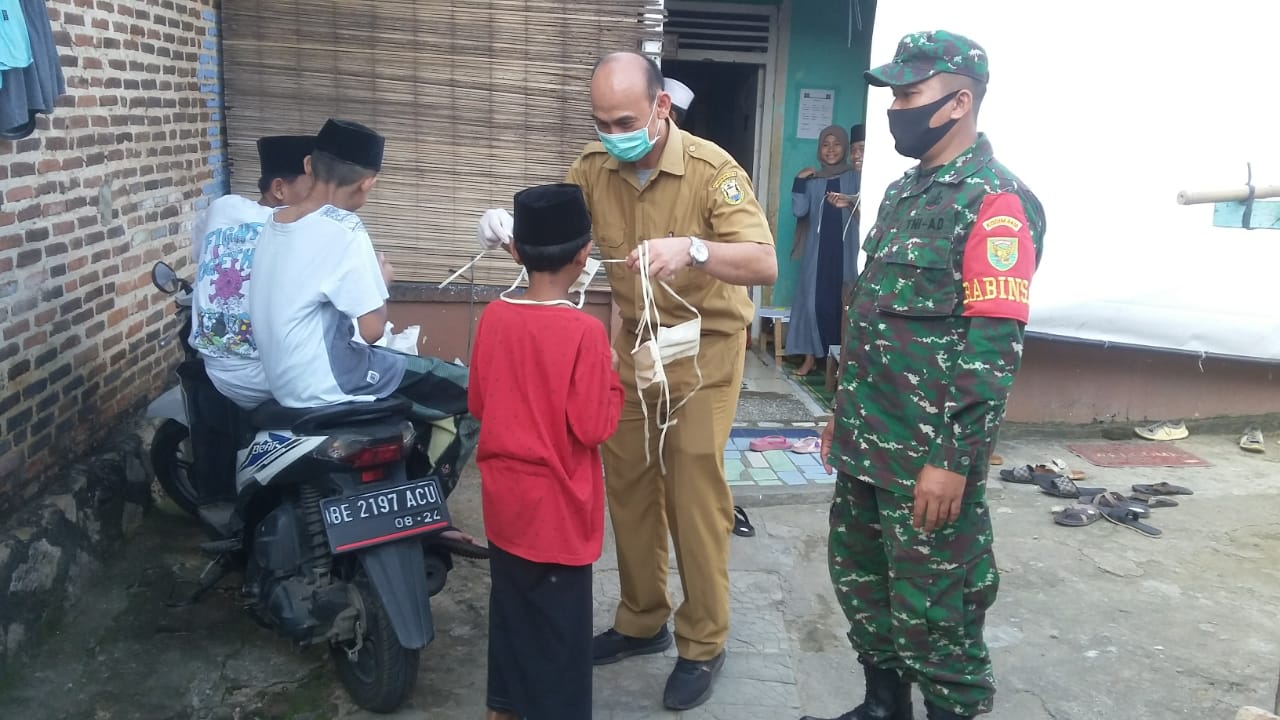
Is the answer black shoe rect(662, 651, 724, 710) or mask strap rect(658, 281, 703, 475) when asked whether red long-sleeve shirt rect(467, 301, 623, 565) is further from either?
black shoe rect(662, 651, 724, 710)

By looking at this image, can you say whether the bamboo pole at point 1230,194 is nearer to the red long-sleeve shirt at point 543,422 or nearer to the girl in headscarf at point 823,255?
the red long-sleeve shirt at point 543,422

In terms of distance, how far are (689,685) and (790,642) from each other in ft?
1.95

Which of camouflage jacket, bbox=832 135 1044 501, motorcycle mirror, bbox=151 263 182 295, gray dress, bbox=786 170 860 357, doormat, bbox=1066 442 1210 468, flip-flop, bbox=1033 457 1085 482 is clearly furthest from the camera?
gray dress, bbox=786 170 860 357

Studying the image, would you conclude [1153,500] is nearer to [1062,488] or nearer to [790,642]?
[1062,488]

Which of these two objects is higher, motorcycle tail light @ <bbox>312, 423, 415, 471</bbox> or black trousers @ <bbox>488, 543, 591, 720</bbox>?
motorcycle tail light @ <bbox>312, 423, 415, 471</bbox>

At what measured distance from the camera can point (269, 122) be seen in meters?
5.55

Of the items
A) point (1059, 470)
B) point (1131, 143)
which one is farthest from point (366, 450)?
point (1131, 143)

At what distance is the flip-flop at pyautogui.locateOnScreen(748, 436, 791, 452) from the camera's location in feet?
19.2

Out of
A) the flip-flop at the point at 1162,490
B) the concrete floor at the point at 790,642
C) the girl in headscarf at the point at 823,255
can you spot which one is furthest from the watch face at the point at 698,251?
the girl in headscarf at the point at 823,255

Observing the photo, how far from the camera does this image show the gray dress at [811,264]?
294 inches

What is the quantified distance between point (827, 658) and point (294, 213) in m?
2.34

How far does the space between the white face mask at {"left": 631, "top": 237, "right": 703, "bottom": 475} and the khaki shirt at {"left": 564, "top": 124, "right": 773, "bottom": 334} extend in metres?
0.06

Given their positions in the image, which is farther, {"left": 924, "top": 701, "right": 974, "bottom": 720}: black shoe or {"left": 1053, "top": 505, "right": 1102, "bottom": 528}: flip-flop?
{"left": 1053, "top": 505, "right": 1102, "bottom": 528}: flip-flop

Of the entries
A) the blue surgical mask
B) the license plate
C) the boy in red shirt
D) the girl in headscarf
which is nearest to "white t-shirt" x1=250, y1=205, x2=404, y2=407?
the license plate
